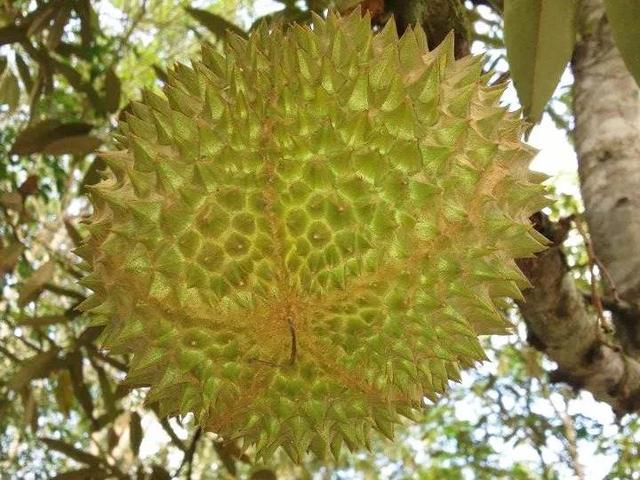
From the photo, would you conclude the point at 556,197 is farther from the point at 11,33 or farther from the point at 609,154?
the point at 11,33

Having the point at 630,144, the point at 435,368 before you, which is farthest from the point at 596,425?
the point at 435,368

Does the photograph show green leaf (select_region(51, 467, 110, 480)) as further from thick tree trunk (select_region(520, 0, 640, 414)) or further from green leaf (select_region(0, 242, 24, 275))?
thick tree trunk (select_region(520, 0, 640, 414))

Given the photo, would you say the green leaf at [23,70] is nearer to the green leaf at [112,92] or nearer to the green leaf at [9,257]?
the green leaf at [112,92]

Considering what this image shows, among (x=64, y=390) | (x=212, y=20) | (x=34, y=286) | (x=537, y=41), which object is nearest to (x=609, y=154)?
(x=537, y=41)

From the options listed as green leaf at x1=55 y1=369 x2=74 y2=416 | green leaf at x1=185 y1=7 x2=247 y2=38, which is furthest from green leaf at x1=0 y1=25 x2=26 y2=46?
green leaf at x1=55 y1=369 x2=74 y2=416

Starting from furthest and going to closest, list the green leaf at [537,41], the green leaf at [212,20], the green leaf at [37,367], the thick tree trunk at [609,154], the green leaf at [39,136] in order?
the green leaf at [37,367], the green leaf at [39,136], the green leaf at [212,20], the thick tree trunk at [609,154], the green leaf at [537,41]

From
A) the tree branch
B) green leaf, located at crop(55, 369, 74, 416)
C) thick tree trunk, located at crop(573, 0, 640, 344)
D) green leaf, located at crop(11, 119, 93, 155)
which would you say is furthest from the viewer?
green leaf, located at crop(55, 369, 74, 416)

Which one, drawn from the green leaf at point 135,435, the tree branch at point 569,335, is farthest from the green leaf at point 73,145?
the tree branch at point 569,335
